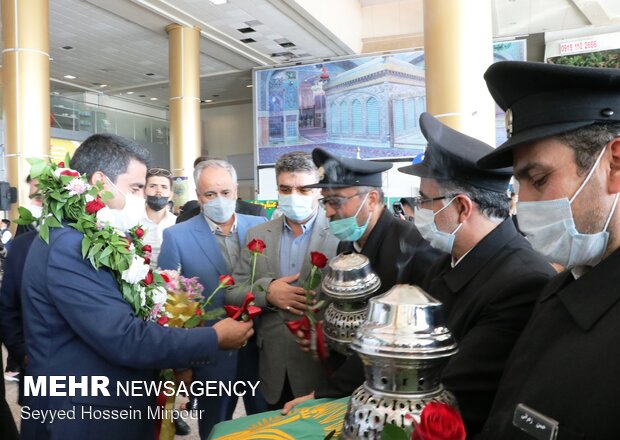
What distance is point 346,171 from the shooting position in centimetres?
216

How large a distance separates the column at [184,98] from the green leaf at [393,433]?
1126cm

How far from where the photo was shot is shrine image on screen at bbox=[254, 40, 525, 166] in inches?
512

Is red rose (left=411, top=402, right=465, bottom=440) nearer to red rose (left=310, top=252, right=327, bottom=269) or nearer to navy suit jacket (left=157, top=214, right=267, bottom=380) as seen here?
red rose (left=310, top=252, right=327, bottom=269)

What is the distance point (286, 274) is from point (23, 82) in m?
7.47

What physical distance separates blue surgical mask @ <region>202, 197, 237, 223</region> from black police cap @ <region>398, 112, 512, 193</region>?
1500mm

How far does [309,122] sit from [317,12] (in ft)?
11.1

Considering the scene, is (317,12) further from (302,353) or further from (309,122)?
(302,353)

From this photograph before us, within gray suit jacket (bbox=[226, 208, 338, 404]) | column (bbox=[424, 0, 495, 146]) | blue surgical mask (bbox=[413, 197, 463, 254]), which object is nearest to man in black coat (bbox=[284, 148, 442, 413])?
gray suit jacket (bbox=[226, 208, 338, 404])

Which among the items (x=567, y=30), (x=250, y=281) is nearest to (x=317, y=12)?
(x=567, y=30)

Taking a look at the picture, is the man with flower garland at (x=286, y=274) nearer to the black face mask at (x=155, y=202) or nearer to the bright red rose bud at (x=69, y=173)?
the bright red rose bud at (x=69, y=173)

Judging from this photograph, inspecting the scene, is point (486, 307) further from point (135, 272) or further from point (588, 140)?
point (135, 272)

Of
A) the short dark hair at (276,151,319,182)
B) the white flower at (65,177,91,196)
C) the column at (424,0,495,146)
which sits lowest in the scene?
the white flower at (65,177,91,196)

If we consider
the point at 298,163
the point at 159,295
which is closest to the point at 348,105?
the point at 298,163

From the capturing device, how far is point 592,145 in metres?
0.96
